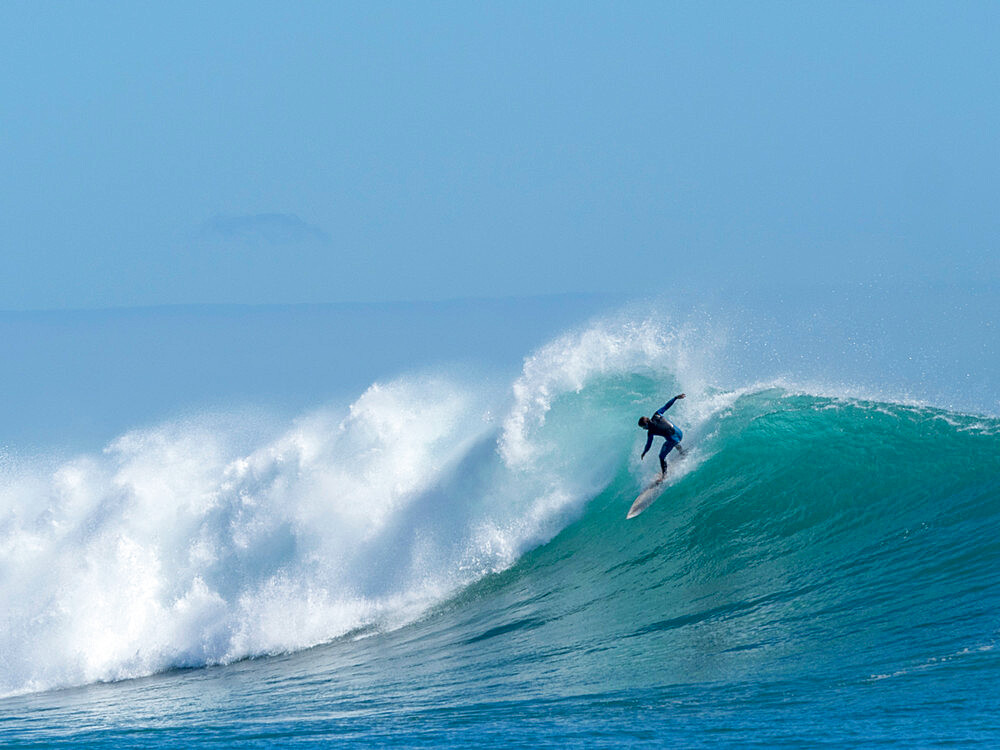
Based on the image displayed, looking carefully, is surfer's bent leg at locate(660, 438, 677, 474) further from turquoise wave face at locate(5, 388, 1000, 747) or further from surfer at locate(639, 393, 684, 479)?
turquoise wave face at locate(5, 388, 1000, 747)

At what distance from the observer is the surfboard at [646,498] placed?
12.3 metres

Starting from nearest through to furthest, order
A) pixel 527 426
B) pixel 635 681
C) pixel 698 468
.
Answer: pixel 635 681 < pixel 698 468 < pixel 527 426

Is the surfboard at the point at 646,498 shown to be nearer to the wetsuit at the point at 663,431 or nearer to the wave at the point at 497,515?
Answer: the wave at the point at 497,515

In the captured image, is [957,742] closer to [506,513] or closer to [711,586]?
[711,586]

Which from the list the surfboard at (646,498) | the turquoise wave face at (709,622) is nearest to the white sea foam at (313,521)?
the turquoise wave face at (709,622)

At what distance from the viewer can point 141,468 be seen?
Result: 16.1 metres

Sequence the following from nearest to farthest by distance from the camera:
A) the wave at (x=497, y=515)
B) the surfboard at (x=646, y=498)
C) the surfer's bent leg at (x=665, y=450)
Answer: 1. the wave at (x=497, y=515)
2. the surfer's bent leg at (x=665, y=450)
3. the surfboard at (x=646, y=498)

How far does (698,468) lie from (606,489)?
145cm

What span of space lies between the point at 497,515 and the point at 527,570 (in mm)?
1264

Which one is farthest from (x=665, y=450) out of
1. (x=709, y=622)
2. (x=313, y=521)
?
(x=313, y=521)

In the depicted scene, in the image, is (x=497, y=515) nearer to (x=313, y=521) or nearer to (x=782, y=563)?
(x=313, y=521)

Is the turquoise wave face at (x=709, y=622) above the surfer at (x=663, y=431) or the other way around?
the other way around

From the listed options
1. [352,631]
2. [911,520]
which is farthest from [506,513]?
[911,520]

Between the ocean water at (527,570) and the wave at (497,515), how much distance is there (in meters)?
0.04
